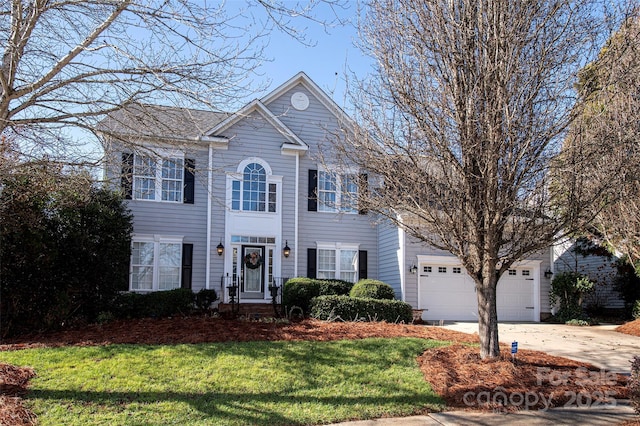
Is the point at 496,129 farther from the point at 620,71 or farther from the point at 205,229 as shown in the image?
the point at 205,229

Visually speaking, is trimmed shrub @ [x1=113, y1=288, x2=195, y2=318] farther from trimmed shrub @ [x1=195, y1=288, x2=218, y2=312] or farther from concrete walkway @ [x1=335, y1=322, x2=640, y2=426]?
concrete walkway @ [x1=335, y1=322, x2=640, y2=426]

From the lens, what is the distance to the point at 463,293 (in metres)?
16.2

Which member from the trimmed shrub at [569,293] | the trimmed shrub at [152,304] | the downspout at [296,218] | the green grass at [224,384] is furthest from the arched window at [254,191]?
the trimmed shrub at [569,293]

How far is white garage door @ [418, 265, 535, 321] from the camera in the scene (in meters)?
15.8

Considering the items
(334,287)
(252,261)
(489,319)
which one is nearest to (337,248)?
(334,287)

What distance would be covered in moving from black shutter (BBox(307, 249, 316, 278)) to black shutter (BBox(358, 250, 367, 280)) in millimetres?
1680

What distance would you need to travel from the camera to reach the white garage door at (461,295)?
15.8 meters

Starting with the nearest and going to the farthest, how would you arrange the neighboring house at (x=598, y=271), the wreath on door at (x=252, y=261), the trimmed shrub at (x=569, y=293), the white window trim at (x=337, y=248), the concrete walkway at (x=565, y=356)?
the concrete walkway at (x=565, y=356) → the wreath on door at (x=252, y=261) → the trimmed shrub at (x=569, y=293) → the white window trim at (x=337, y=248) → the neighboring house at (x=598, y=271)

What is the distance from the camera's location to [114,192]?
13086mm

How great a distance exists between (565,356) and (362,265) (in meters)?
8.29

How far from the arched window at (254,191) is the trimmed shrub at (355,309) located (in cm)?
456

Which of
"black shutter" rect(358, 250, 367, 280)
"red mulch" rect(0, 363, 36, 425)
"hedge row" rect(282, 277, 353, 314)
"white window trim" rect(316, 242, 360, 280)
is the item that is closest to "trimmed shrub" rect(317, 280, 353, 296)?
"hedge row" rect(282, 277, 353, 314)

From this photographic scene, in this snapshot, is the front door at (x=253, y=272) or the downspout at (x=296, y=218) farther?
the downspout at (x=296, y=218)

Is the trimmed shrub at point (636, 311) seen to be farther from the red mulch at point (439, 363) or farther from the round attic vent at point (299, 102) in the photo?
the round attic vent at point (299, 102)
